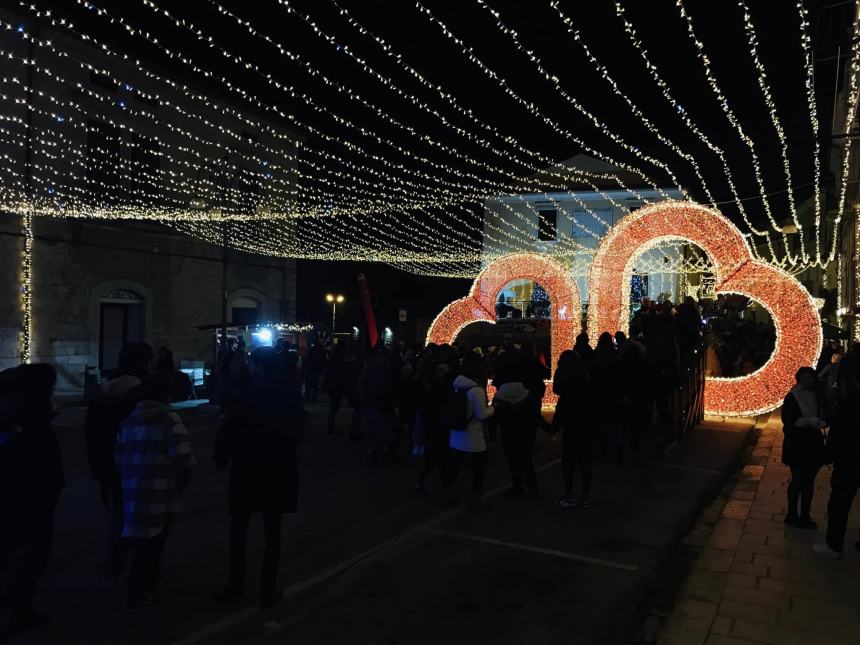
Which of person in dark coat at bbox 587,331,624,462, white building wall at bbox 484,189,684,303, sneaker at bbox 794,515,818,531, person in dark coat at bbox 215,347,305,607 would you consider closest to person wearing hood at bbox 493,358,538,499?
person in dark coat at bbox 587,331,624,462

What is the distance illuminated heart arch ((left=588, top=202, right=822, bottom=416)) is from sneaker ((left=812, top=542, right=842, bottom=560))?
6.73m

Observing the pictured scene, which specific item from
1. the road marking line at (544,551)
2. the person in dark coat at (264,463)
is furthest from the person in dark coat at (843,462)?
the person in dark coat at (264,463)

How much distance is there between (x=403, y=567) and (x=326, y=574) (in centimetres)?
60

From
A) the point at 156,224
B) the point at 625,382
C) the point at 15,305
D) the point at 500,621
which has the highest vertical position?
the point at 156,224

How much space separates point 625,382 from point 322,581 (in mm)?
5931

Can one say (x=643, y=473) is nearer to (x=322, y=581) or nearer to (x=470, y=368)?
(x=470, y=368)

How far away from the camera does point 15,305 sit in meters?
17.4

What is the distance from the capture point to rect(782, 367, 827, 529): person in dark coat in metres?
6.12

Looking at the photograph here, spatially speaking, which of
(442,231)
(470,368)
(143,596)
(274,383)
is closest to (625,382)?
(470,368)

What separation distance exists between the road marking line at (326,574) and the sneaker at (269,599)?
56 millimetres

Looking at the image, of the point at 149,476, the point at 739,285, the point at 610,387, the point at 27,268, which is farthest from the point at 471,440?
the point at 27,268

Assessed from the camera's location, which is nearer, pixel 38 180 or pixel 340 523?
pixel 340 523

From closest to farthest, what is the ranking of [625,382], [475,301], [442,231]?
[625,382] → [475,301] → [442,231]

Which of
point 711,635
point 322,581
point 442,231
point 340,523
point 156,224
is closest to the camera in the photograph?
point 711,635
